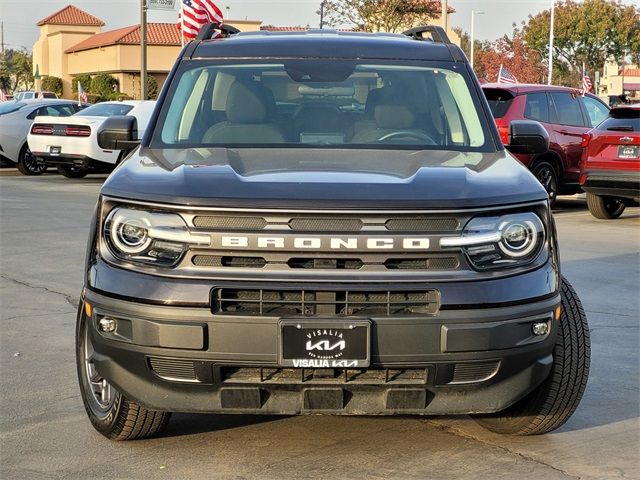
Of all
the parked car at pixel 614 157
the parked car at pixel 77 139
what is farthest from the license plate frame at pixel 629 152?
the parked car at pixel 77 139

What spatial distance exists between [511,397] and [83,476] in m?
1.70

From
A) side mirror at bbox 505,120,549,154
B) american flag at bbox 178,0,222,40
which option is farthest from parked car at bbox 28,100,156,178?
side mirror at bbox 505,120,549,154

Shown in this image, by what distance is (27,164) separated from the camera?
23.0m

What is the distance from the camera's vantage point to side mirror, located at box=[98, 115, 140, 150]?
566cm

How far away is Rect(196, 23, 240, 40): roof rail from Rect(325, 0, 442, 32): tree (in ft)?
109

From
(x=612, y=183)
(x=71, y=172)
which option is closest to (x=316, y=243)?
(x=612, y=183)

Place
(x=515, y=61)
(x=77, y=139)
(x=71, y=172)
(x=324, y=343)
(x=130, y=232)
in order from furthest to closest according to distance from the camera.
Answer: (x=515, y=61), (x=71, y=172), (x=77, y=139), (x=130, y=232), (x=324, y=343)

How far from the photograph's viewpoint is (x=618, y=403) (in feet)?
17.9

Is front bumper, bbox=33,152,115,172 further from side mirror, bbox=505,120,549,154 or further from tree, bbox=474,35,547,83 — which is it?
tree, bbox=474,35,547,83

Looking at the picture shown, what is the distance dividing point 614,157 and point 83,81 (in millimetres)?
71409

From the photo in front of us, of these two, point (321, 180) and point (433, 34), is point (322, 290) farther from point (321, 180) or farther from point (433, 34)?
point (433, 34)

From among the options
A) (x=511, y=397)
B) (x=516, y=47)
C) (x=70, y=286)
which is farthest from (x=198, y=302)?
(x=516, y=47)

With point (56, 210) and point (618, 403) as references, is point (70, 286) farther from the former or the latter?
point (56, 210)

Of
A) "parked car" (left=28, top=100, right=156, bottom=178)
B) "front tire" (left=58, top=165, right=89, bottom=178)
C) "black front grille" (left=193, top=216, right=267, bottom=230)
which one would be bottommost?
"front tire" (left=58, top=165, right=89, bottom=178)
